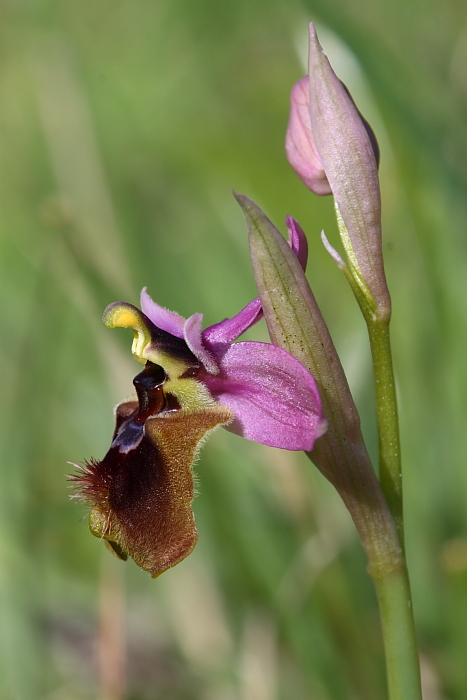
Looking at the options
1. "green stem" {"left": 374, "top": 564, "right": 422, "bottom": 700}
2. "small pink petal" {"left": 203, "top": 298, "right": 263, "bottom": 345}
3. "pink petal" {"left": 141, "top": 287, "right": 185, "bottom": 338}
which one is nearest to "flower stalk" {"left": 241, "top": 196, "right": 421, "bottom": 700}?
"green stem" {"left": 374, "top": 564, "right": 422, "bottom": 700}

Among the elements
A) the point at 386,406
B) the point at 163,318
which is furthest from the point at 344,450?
the point at 163,318

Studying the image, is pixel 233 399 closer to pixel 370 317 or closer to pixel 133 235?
pixel 370 317

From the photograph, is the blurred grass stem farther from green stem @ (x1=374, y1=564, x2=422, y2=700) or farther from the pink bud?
the pink bud

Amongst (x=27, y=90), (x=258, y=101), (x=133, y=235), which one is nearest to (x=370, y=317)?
(x=133, y=235)

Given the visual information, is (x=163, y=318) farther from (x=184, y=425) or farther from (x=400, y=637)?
(x=400, y=637)

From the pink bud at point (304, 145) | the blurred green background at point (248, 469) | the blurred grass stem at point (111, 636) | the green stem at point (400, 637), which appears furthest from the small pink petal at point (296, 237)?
the blurred grass stem at point (111, 636)

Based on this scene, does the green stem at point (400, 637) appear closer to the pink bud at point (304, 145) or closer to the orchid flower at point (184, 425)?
the orchid flower at point (184, 425)

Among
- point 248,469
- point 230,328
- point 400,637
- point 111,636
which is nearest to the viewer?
point 400,637
